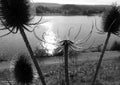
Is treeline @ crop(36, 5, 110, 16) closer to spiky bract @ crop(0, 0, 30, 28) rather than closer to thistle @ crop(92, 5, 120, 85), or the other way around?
thistle @ crop(92, 5, 120, 85)

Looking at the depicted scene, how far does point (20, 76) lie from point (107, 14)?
1.98m

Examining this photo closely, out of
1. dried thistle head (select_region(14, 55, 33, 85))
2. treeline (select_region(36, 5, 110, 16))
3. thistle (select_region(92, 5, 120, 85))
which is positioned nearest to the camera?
dried thistle head (select_region(14, 55, 33, 85))

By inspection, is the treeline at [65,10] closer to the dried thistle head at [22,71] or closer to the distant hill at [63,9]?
the distant hill at [63,9]

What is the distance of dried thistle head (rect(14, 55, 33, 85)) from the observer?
9.85 ft

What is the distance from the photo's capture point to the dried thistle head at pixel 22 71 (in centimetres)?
300

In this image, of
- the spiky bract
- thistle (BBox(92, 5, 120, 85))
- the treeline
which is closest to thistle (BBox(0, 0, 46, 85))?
the spiky bract

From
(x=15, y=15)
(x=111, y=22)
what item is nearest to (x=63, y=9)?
(x=111, y=22)

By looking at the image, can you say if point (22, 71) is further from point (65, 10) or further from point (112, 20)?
point (65, 10)

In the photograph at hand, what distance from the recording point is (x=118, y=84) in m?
5.78

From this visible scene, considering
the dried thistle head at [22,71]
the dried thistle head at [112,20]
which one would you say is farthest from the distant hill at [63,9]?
the dried thistle head at [22,71]

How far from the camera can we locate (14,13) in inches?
104

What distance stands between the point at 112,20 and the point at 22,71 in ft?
6.03

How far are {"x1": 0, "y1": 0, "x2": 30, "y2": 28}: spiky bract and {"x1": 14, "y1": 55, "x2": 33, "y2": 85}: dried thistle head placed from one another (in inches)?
28.4

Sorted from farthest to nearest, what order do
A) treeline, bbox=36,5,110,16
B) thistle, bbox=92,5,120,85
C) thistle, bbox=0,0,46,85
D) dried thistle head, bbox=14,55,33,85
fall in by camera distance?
treeline, bbox=36,5,110,16, thistle, bbox=92,5,120,85, dried thistle head, bbox=14,55,33,85, thistle, bbox=0,0,46,85
